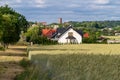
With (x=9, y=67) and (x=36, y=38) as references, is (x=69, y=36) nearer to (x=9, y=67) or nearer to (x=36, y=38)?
(x=36, y=38)

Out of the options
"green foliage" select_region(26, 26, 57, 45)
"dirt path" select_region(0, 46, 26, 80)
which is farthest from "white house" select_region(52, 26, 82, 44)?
"dirt path" select_region(0, 46, 26, 80)

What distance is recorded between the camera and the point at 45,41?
134000mm

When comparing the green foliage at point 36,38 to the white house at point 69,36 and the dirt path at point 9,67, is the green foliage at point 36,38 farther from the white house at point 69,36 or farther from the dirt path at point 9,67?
the dirt path at point 9,67

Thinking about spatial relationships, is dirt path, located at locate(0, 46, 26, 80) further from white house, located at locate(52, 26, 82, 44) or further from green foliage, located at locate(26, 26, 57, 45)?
white house, located at locate(52, 26, 82, 44)

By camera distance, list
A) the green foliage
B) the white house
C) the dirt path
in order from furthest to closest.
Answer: the white house → the green foliage → the dirt path

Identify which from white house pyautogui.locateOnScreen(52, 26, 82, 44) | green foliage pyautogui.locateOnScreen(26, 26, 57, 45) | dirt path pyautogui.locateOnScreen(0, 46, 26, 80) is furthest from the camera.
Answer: white house pyautogui.locateOnScreen(52, 26, 82, 44)

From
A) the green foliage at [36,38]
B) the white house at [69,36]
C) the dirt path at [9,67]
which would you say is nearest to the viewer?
the dirt path at [9,67]

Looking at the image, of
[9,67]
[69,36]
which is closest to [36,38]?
[69,36]

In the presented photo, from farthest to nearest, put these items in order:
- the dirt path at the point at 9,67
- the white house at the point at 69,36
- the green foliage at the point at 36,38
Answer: the white house at the point at 69,36 < the green foliage at the point at 36,38 < the dirt path at the point at 9,67

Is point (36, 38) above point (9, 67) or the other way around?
above

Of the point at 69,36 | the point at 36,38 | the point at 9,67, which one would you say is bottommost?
the point at 9,67

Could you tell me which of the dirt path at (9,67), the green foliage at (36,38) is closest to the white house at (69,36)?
the green foliage at (36,38)

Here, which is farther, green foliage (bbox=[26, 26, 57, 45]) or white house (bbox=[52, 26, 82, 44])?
white house (bbox=[52, 26, 82, 44])

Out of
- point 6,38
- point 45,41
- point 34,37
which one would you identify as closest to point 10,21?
point 6,38
